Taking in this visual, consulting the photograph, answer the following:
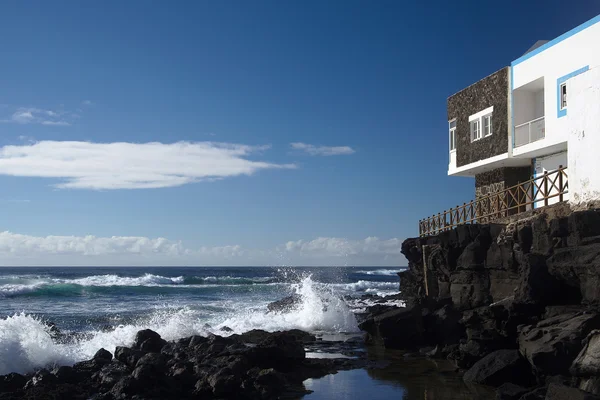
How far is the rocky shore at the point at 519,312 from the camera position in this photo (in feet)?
34.5

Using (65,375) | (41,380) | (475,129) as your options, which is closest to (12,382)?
(41,380)

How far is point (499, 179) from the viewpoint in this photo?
24.1 m

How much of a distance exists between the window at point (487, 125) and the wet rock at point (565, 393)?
52.4 ft

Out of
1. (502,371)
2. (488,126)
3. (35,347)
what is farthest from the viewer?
(488,126)

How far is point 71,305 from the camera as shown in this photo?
37.1 metres

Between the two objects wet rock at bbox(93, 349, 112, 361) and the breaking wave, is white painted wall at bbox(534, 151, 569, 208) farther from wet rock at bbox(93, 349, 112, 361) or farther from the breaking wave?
wet rock at bbox(93, 349, 112, 361)

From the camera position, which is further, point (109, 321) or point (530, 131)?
point (109, 321)

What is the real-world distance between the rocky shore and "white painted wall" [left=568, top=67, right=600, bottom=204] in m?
0.75

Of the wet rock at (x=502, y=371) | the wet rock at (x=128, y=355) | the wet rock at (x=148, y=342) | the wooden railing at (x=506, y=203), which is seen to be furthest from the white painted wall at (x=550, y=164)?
the wet rock at (x=128, y=355)

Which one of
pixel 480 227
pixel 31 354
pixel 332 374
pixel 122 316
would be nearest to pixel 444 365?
pixel 332 374

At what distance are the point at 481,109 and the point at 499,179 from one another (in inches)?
116

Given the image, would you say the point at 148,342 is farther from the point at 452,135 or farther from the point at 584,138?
the point at 452,135

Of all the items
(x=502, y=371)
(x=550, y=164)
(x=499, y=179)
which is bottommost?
(x=502, y=371)

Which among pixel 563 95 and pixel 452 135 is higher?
pixel 452 135
